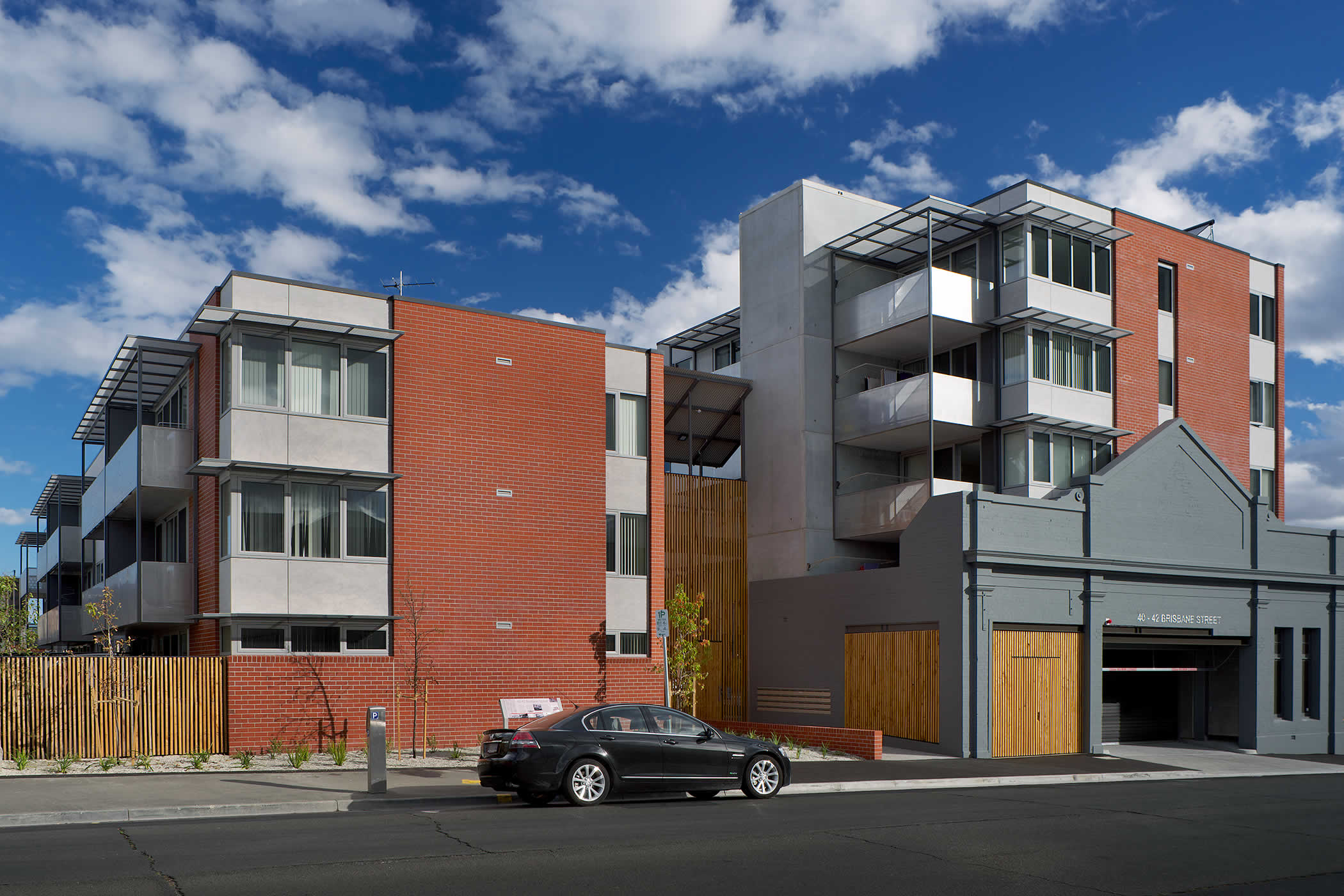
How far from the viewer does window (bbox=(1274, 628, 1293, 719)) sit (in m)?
31.4

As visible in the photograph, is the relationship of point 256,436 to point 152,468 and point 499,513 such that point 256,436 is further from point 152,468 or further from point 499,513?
point 499,513

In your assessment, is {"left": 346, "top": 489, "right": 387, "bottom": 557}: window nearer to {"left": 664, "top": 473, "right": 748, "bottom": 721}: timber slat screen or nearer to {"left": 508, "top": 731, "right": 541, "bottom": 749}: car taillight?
{"left": 508, "top": 731, "right": 541, "bottom": 749}: car taillight

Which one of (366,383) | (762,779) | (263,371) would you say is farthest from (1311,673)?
(263,371)

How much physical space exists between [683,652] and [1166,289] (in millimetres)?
19109

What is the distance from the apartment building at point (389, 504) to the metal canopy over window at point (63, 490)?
9349mm

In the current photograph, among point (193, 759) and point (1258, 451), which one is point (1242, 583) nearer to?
point (1258, 451)

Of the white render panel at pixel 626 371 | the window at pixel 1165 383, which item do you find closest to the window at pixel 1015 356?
the window at pixel 1165 383

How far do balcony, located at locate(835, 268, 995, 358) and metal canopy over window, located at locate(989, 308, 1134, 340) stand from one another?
0.72 m

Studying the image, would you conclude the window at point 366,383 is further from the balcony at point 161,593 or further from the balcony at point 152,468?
the balcony at point 161,593

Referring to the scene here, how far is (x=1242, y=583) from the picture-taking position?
3075 centimetres

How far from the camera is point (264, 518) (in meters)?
22.2

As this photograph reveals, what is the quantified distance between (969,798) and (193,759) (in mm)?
12737

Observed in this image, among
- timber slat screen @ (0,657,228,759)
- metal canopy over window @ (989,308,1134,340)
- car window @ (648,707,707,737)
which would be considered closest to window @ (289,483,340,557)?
timber slat screen @ (0,657,228,759)

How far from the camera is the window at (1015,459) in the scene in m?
30.7
